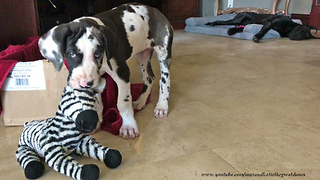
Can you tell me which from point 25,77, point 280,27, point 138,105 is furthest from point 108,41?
point 280,27

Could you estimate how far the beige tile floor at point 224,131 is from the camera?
1.44 metres

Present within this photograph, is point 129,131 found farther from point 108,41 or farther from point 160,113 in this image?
point 108,41

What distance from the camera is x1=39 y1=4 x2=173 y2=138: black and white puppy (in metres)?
1.38

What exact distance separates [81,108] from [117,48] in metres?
0.45

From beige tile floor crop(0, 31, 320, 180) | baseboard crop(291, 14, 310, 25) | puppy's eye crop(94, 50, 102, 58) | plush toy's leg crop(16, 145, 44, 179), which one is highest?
puppy's eye crop(94, 50, 102, 58)

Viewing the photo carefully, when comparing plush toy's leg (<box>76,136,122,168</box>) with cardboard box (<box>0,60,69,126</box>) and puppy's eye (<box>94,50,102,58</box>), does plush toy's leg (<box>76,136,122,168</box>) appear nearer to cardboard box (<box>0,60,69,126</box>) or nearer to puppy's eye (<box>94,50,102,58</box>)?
puppy's eye (<box>94,50,102,58</box>)

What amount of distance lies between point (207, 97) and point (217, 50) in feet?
8.10

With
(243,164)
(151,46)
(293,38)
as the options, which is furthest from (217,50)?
(243,164)

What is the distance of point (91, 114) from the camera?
1.35 metres

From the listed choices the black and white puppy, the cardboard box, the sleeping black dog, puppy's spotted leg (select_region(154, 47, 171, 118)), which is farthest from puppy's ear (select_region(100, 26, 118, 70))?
the sleeping black dog

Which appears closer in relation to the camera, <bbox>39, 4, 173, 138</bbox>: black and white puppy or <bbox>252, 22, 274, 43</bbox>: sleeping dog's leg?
<bbox>39, 4, 173, 138</bbox>: black and white puppy

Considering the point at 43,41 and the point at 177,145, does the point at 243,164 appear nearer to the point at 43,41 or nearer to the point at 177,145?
the point at 177,145

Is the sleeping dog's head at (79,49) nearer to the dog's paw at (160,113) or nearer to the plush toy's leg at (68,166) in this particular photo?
the plush toy's leg at (68,166)

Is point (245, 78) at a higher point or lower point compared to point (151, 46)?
lower
